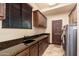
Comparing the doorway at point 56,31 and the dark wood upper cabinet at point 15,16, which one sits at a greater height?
the dark wood upper cabinet at point 15,16

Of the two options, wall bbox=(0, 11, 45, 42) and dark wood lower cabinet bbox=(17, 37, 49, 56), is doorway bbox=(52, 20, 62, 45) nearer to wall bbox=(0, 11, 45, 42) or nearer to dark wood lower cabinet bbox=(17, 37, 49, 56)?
dark wood lower cabinet bbox=(17, 37, 49, 56)

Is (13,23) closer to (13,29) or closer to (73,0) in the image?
(13,29)

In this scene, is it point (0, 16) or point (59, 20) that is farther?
point (59, 20)

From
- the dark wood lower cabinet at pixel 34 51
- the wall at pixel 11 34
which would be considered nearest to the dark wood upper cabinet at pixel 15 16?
the wall at pixel 11 34

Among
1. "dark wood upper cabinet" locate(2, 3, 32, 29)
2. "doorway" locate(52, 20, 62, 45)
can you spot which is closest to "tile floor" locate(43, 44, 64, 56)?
"doorway" locate(52, 20, 62, 45)

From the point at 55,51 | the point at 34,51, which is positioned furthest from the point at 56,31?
the point at 34,51

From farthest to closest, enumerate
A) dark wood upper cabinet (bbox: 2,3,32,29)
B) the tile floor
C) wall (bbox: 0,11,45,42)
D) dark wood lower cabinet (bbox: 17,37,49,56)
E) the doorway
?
the doorway
the tile floor
dark wood upper cabinet (bbox: 2,3,32,29)
wall (bbox: 0,11,45,42)
dark wood lower cabinet (bbox: 17,37,49,56)

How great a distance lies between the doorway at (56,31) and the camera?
7.85ft

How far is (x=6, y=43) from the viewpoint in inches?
80.1

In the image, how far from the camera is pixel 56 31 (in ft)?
8.25

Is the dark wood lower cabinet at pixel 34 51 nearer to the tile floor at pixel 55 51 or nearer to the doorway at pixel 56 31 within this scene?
the tile floor at pixel 55 51

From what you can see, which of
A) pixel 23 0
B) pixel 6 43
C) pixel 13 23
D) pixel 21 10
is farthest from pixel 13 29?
pixel 23 0

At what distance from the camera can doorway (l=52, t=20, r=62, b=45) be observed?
239 cm

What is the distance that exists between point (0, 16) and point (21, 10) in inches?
57.4
